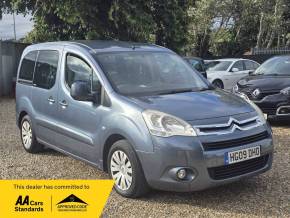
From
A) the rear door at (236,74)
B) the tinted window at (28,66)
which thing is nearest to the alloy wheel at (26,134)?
the tinted window at (28,66)

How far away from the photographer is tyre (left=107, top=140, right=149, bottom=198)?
5.20 m

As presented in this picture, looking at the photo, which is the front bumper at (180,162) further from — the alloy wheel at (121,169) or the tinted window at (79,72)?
the tinted window at (79,72)

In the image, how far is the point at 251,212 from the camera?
195 inches

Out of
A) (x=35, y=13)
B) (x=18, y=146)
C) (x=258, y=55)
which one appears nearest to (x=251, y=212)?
(x=18, y=146)

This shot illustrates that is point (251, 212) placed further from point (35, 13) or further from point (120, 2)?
point (35, 13)

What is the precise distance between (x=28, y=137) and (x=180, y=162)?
3.59 metres

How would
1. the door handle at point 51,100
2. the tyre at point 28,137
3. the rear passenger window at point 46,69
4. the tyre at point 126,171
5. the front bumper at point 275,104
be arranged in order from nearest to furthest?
the tyre at point 126,171 → the door handle at point 51,100 → the rear passenger window at point 46,69 → the tyre at point 28,137 → the front bumper at point 275,104

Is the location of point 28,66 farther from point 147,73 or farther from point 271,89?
point 271,89

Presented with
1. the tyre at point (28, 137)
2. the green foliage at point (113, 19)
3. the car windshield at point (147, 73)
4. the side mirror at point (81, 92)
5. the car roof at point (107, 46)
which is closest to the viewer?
the side mirror at point (81, 92)

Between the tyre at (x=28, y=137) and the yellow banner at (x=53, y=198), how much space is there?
477 centimetres

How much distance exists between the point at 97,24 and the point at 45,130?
356 inches

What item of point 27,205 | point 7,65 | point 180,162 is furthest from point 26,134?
point 7,65

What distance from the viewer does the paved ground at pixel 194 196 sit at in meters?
4.99

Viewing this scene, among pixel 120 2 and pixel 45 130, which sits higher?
Answer: pixel 120 2
